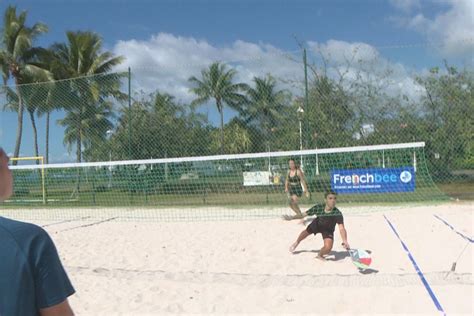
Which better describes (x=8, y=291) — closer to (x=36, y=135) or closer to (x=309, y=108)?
(x=309, y=108)

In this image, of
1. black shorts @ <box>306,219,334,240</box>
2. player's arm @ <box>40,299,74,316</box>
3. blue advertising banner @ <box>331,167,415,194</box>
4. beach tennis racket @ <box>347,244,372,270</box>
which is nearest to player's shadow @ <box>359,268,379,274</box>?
beach tennis racket @ <box>347,244,372,270</box>

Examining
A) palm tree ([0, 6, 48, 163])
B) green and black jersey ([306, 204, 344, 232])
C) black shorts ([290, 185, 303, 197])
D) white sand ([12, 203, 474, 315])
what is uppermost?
palm tree ([0, 6, 48, 163])

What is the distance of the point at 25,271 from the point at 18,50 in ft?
71.3

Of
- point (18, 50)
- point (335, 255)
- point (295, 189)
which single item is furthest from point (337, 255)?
point (18, 50)

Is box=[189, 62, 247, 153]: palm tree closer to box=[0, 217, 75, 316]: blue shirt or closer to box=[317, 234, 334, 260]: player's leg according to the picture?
box=[317, 234, 334, 260]: player's leg

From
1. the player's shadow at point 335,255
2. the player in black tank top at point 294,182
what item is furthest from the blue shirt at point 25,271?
the player in black tank top at point 294,182

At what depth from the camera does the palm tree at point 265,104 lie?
10781 mm

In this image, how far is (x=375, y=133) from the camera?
1087 cm

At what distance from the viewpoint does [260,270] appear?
5.66m

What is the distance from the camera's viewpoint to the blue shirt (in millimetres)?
1234

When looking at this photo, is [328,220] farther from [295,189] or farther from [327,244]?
[295,189]

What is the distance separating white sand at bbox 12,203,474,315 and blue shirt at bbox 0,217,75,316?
A: 3.16 metres

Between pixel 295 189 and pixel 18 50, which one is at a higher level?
pixel 18 50

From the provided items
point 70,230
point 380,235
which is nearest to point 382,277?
point 380,235
